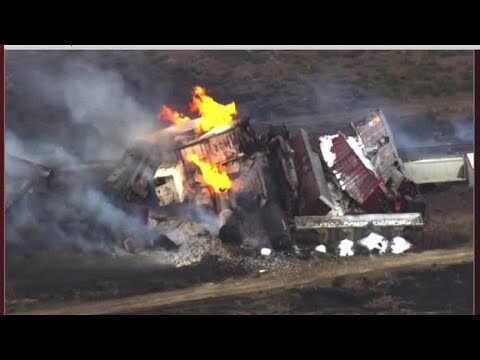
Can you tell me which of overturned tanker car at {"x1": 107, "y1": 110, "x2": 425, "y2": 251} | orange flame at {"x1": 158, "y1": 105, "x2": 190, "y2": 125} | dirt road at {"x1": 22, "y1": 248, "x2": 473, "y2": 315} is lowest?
dirt road at {"x1": 22, "y1": 248, "x2": 473, "y2": 315}

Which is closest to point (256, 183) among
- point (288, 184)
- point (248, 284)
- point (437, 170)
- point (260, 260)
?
point (288, 184)

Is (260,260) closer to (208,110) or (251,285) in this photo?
(251,285)

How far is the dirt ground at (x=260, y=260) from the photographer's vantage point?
817 cm

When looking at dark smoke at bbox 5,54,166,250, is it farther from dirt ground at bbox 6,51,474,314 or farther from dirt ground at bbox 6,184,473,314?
dirt ground at bbox 6,184,473,314

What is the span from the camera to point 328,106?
8305 millimetres

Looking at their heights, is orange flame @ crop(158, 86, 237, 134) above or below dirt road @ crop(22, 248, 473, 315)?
above

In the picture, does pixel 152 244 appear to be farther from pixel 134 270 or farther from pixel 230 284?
pixel 230 284

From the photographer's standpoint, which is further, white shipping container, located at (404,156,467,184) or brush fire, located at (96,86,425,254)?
white shipping container, located at (404,156,467,184)

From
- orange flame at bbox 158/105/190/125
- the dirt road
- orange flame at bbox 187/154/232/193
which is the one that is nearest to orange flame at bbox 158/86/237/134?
orange flame at bbox 158/105/190/125

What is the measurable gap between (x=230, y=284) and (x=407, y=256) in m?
1.64

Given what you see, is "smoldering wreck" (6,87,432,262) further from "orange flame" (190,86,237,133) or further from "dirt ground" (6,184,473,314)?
"dirt ground" (6,184,473,314)

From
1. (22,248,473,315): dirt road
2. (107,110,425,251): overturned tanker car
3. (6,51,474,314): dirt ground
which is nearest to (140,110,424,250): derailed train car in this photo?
(107,110,425,251): overturned tanker car

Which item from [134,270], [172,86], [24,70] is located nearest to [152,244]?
[134,270]

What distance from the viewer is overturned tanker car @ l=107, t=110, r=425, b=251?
26.9 feet
